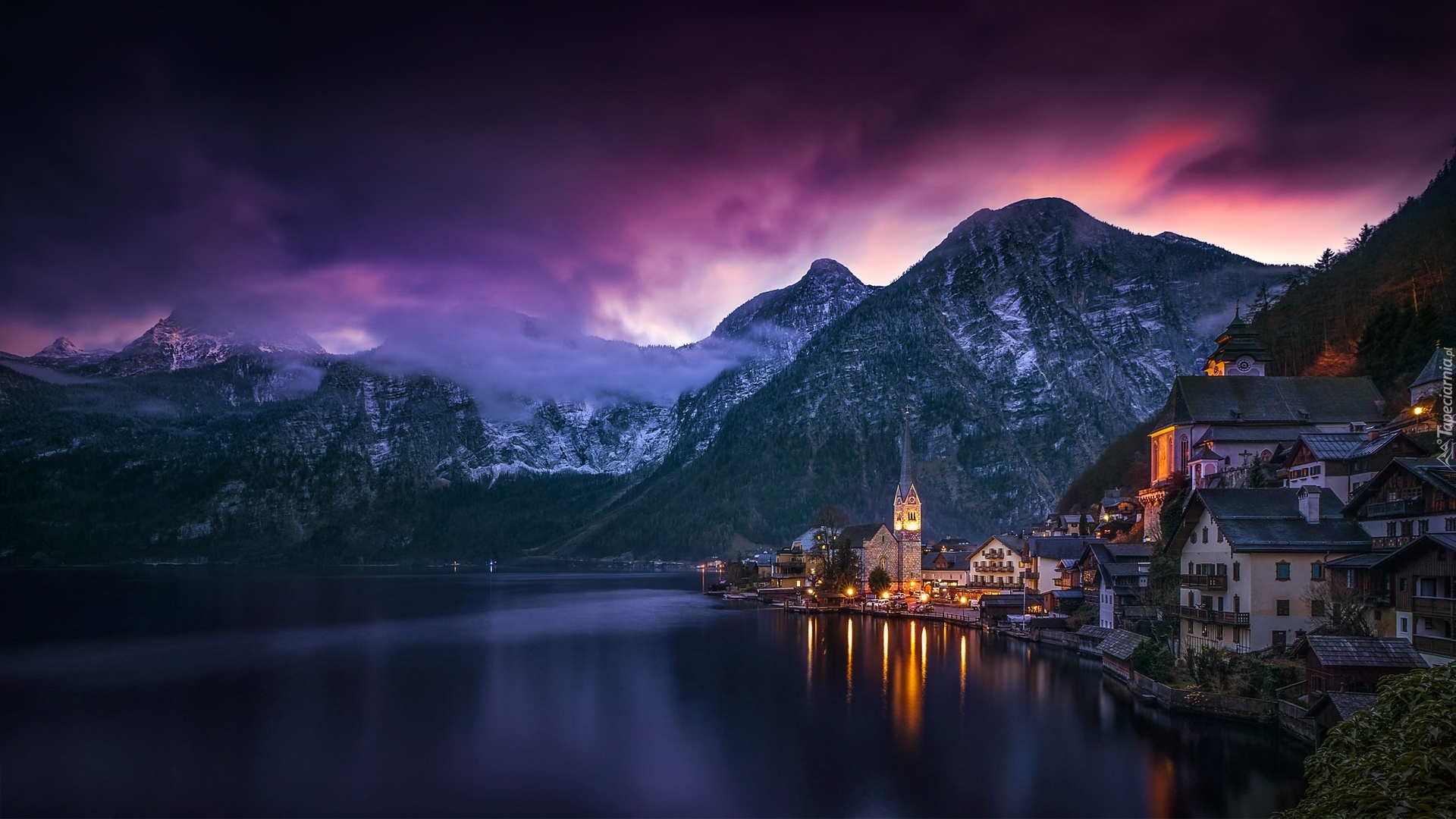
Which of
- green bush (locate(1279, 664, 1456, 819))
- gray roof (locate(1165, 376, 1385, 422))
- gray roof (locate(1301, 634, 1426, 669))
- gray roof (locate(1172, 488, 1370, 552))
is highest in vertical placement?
gray roof (locate(1165, 376, 1385, 422))

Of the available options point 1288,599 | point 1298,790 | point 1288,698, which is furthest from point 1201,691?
point 1298,790

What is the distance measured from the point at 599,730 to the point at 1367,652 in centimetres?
3403

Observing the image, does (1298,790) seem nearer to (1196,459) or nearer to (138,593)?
(1196,459)

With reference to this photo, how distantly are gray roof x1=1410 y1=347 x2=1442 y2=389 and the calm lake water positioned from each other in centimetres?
2625

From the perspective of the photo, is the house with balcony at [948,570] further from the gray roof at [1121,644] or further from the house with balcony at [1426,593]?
the house with balcony at [1426,593]

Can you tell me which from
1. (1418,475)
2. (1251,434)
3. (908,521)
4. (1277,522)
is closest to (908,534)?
(908,521)

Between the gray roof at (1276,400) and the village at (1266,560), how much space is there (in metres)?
0.15

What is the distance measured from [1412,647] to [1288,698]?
Result: 565 cm

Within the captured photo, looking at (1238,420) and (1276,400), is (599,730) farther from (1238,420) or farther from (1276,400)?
(1276,400)

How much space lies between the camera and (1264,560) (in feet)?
132

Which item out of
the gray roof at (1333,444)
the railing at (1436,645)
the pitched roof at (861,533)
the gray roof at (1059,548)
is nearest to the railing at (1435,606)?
the railing at (1436,645)

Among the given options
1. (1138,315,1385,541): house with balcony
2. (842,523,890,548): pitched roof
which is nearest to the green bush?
(1138,315,1385,541): house with balcony

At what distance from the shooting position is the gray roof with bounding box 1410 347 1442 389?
4559 cm

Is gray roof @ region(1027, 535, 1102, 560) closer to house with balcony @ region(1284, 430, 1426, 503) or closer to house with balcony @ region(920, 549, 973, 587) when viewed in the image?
house with balcony @ region(920, 549, 973, 587)
